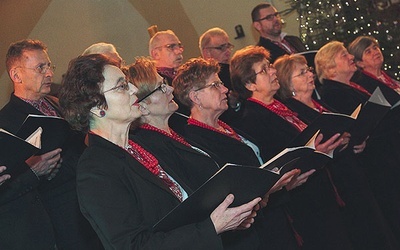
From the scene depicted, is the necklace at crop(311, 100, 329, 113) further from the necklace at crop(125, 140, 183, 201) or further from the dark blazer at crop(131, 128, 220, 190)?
the necklace at crop(125, 140, 183, 201)

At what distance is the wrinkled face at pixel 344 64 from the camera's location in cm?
601

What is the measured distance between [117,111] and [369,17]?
508 centimetres

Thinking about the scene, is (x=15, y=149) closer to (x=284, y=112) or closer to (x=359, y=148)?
(x=284, y=112)

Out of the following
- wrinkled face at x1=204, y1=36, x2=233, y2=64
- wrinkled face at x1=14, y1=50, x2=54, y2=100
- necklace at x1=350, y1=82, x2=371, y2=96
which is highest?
wrinkled face at x1=14, y1=50, x2=54, y2=100

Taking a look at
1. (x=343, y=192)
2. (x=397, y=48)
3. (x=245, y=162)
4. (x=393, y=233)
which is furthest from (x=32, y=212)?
(x=397, y=48)

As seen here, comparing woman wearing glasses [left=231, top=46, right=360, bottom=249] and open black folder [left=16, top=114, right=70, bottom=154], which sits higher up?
open black folder [left=16, top=114, right=70, bottom=154]

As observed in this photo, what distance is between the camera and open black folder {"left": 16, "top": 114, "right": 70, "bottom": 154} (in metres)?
3.90

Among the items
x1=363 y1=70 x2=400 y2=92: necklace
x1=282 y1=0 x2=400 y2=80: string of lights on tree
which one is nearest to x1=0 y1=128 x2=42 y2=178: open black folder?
x1=363 y1=70 x2=400 y2=92: necklace

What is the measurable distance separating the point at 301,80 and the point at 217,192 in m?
2.54

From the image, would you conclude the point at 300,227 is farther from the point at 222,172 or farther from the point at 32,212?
the point at 222,172

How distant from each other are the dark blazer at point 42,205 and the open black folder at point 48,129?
0.20 m

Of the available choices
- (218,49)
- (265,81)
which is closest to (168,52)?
(218,49)

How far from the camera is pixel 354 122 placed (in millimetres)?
4898

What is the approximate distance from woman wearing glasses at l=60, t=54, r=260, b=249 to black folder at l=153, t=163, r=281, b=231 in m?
0.03
